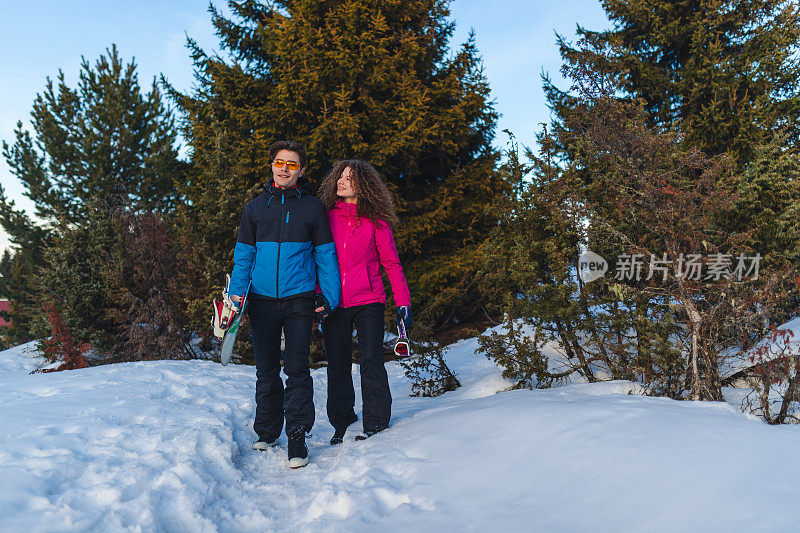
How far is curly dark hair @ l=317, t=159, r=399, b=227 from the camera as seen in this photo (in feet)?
12.8

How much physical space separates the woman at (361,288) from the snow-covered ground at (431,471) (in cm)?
33

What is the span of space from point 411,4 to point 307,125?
129 inches

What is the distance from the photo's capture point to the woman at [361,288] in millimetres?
3820

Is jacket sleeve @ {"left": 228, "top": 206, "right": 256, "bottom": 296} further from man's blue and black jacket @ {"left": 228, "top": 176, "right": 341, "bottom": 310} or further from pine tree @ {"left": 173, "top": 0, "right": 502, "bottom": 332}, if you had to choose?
pine tree @ {"left": 173, "top": 0, "right": 502, "bottom": 332}

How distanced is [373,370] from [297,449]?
803 millimetres

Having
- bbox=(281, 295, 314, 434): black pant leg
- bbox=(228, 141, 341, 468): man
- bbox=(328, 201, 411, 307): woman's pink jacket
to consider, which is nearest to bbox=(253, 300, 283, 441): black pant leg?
bbox=(228, 141, 341, 468): man

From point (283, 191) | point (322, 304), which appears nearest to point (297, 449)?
point (322, 304)

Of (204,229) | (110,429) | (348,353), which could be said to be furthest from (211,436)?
(204,229)

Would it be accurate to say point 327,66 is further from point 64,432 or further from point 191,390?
point 64,432

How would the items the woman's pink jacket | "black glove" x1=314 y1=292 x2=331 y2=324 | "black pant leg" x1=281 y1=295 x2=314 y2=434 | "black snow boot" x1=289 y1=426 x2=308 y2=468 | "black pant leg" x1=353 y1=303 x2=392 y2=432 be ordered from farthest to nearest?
1. the woman's pink jacket
2. "black pant leg" x1=353 y1=303 x2=392 y2=432
3. "black glove" x1=314 y1=292 x2=331 y2=324
4. "black pant leg" x1=281 y1=295 x2=314 y2=434
5. "black snow boot" x1=289 y1=426 x2=308 y2=468

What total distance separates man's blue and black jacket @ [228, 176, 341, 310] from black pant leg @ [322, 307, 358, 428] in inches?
10.9

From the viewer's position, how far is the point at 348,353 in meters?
4.00

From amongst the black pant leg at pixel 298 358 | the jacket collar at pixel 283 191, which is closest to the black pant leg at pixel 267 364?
the black pant leg at pixel 298 358

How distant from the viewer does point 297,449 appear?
132 inches
